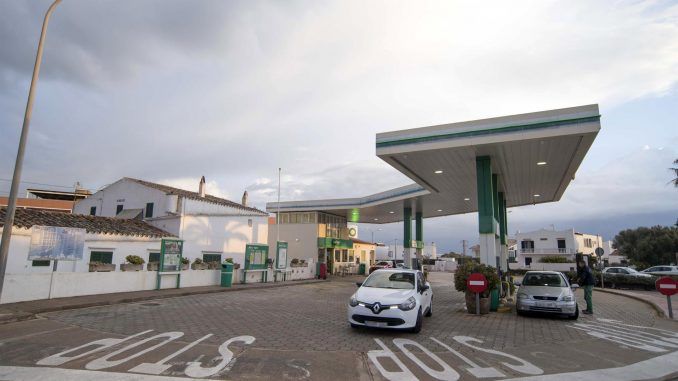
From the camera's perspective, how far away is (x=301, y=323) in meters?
10.6

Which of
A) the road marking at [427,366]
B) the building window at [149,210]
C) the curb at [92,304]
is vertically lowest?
the curb at [92,304]

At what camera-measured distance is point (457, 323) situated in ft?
36.5

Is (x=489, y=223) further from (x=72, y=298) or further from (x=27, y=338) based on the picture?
(x=72, y=298)

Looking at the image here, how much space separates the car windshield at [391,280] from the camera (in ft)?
33.2

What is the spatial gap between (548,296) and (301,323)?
7.37 m

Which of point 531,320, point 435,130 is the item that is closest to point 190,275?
point 435,130

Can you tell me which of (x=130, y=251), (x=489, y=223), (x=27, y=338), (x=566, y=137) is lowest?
(x=27, y=338)

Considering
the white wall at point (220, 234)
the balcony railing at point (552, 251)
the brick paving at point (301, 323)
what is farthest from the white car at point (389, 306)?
the balcony railing at point (552, 251)

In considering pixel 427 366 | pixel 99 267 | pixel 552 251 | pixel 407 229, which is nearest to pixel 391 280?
pixel 427 366

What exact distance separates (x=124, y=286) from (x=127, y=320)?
23.7ft

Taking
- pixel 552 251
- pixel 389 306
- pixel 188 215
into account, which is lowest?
pixel 389 306

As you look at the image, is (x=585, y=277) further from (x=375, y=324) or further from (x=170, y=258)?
(x=170, y=258)

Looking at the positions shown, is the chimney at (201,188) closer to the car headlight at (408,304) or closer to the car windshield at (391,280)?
the car windshield at (391,280)

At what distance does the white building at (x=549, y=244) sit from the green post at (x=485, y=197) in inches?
2058
